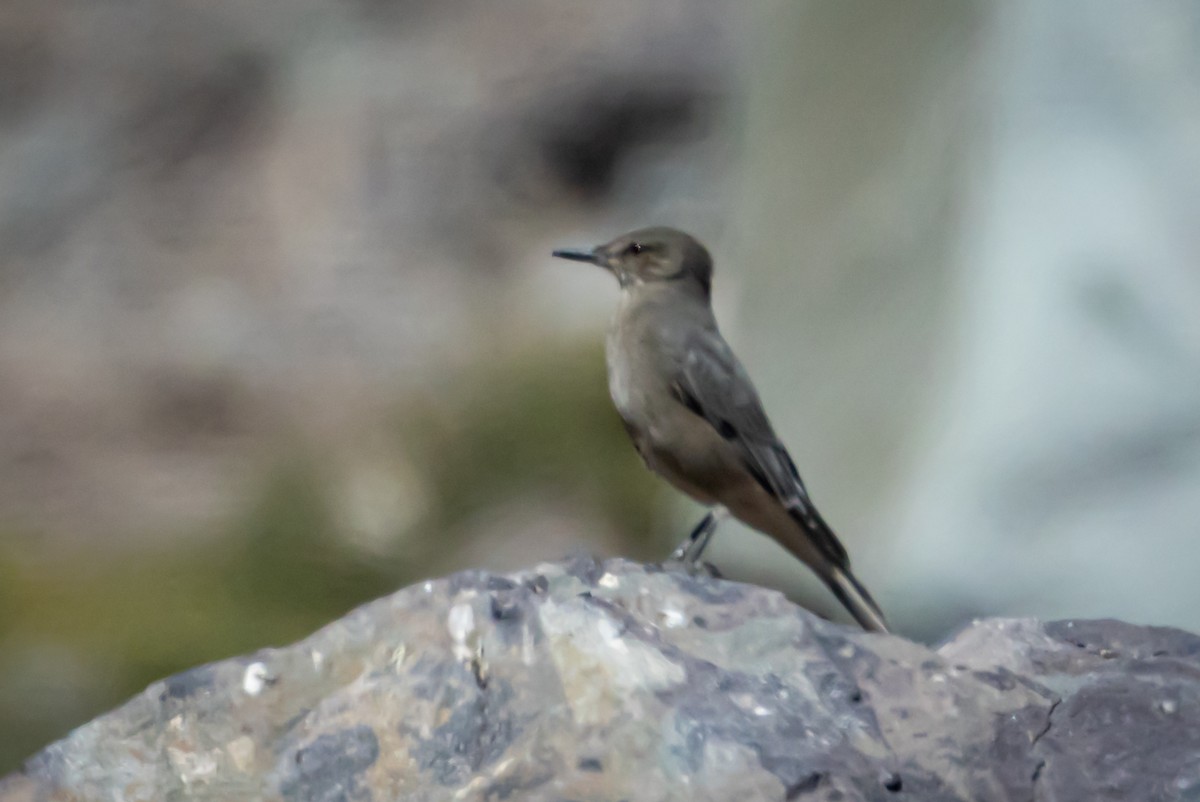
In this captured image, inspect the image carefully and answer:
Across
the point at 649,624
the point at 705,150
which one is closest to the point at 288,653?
the point at 649,624

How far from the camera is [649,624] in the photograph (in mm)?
2814

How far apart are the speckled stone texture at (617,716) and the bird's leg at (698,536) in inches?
42.3

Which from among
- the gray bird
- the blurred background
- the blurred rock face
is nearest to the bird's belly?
the gray bird

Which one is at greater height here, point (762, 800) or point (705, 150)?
point (705, 150)

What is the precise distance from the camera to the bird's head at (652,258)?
4.45 m

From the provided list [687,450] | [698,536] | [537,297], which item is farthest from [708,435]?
[537,297]

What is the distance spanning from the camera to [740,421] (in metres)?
4.20

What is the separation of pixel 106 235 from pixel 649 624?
29.1 feet

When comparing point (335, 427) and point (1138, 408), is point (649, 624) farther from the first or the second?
point (335, 427)

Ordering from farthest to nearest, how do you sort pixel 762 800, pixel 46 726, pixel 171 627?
pixel 171 627 < pixel 46 726 < pixel 762 800

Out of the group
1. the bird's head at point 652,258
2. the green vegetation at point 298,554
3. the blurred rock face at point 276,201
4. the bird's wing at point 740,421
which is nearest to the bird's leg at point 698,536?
the bird's wing at point 740,421

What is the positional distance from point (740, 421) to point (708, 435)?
0.44 ft

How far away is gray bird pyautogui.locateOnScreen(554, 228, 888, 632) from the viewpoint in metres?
4.10

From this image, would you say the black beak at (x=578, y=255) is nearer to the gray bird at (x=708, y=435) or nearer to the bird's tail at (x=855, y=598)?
the gray bird at (x=708, y=435)
